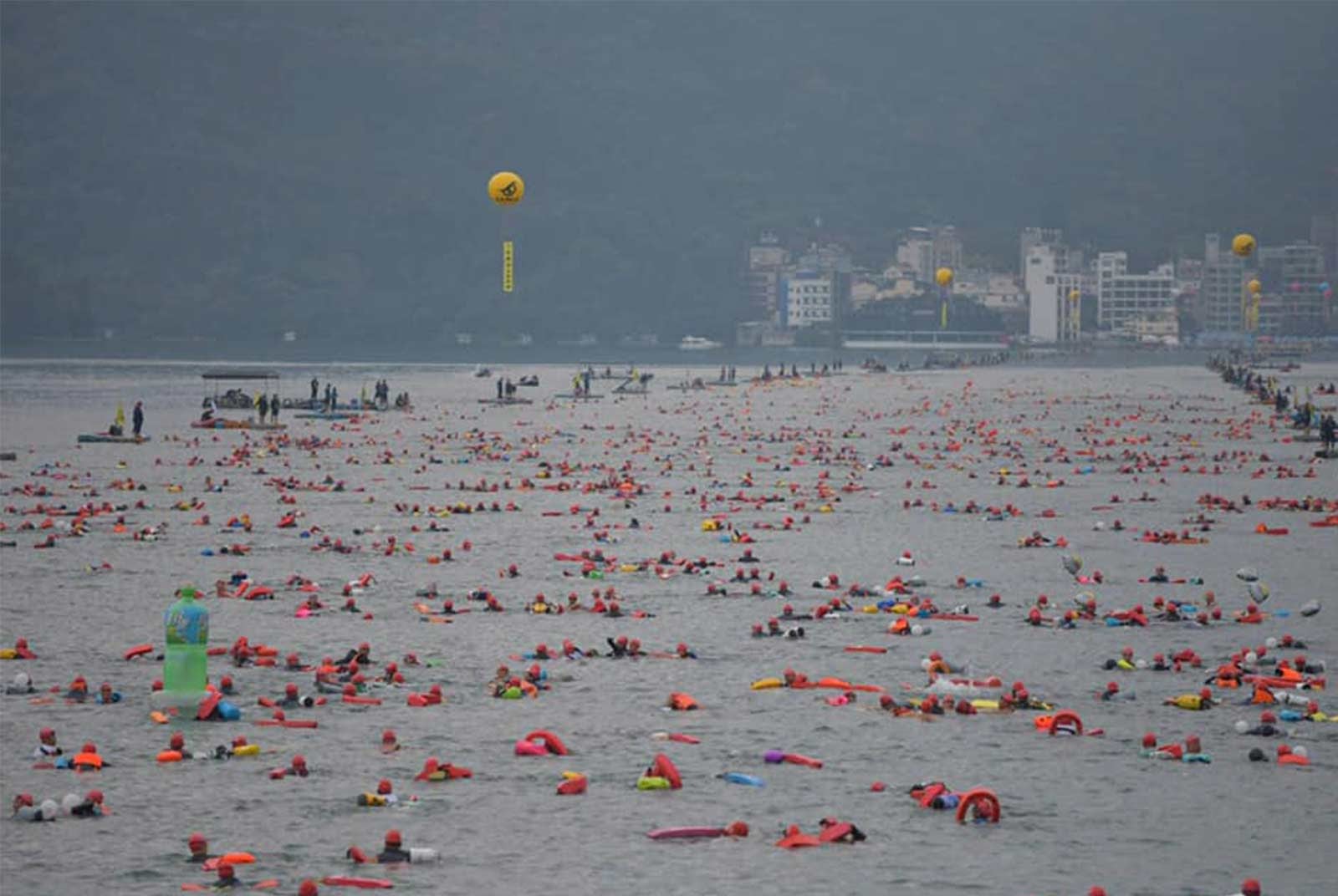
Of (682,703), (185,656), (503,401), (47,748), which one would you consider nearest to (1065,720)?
(682,703)

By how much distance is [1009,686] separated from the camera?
93.8ft

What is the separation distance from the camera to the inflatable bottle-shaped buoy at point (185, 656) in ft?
86.7

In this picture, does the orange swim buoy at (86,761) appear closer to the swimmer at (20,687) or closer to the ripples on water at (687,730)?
the ripples on water at (687,730)

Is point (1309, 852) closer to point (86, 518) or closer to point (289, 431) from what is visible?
point (86, 518)

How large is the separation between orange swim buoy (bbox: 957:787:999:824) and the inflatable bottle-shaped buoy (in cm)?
952

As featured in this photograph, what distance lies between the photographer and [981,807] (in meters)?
21.9

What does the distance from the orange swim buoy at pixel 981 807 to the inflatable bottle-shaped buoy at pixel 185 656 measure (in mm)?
9521

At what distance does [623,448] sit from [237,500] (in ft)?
87.0

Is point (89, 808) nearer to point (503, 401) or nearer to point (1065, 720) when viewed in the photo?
point (1065, 720)

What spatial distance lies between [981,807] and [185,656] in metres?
10.2

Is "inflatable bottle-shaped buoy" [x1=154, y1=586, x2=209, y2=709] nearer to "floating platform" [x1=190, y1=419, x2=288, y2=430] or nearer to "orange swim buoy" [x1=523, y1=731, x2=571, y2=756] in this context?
"orange swim buoy" [x1=523, y1=731, x2=571, y2=756]

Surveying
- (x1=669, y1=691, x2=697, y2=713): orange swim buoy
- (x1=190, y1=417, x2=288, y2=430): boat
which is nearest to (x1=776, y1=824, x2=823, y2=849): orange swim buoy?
(x1=669, y1=691, x2=697, y2=713): orange swim buoy

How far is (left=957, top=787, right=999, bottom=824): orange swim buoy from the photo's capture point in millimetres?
21812

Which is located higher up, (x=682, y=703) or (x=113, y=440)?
(x=113, y=440)
